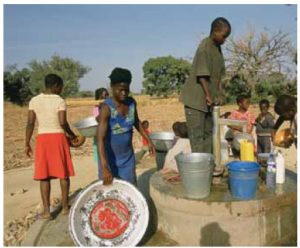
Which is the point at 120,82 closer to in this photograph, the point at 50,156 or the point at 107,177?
the point at 107,177

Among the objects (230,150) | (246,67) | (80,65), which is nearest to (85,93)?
(80,65)

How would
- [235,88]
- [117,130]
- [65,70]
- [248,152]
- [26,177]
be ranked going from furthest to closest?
[65,70] < [235,88] < [26,177] < [248,152] < [117,130]

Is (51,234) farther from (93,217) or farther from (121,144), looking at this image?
(121,144)

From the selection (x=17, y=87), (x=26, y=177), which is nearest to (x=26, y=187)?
(x=26, y=177)

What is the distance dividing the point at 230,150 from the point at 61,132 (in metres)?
3.00

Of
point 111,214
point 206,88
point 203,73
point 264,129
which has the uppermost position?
point 203,73

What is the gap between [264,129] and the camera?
217 inches

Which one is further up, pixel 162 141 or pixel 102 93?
pixel 102 93

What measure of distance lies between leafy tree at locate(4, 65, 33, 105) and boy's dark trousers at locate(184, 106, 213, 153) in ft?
87.9

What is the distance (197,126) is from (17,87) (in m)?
29.2

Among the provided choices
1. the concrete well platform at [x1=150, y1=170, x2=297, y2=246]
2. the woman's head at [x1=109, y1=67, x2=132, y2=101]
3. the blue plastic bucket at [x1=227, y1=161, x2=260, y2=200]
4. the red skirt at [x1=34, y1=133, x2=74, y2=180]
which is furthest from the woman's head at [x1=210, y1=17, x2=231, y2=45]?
the red skirt at [x1=34, y1=133, x2=74, y2=180]

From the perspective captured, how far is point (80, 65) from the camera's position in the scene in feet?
165

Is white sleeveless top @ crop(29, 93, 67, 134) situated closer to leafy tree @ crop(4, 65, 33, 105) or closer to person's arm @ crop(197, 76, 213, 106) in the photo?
person's arm @ crop(197, 76, 213, 106)

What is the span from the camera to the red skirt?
142 inches
